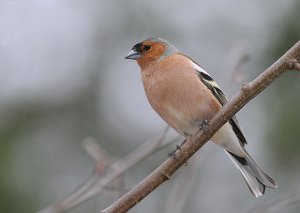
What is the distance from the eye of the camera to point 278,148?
895 cm

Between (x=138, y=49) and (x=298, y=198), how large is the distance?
7.22 feet

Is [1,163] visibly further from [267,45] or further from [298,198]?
[298,198]

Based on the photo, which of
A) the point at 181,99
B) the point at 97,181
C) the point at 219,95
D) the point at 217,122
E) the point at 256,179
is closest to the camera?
the point at 217,122

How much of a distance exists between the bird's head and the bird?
104 mm

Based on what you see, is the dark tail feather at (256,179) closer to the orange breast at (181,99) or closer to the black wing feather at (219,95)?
the black wing feather at (219,95)

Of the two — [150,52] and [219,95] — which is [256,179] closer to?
[219,95]

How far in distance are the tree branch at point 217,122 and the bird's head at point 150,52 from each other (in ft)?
5.89

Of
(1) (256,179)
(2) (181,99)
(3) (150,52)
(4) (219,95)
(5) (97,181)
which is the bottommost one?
(1) (256,179)

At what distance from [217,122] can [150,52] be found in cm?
198

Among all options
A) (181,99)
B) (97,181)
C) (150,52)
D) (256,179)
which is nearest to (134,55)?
(150,52)

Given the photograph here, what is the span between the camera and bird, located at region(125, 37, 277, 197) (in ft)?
16.6

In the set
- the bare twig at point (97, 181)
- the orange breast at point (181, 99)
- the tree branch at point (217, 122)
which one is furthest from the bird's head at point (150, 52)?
the tree branch at point (217, 122)

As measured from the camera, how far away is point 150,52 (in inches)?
222

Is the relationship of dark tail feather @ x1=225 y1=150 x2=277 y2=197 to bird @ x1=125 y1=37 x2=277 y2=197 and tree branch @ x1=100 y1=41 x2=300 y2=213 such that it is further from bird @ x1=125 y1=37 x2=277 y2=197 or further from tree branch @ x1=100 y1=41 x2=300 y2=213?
tree branch @ x1=100 y1=41 x2=300 y2=213
